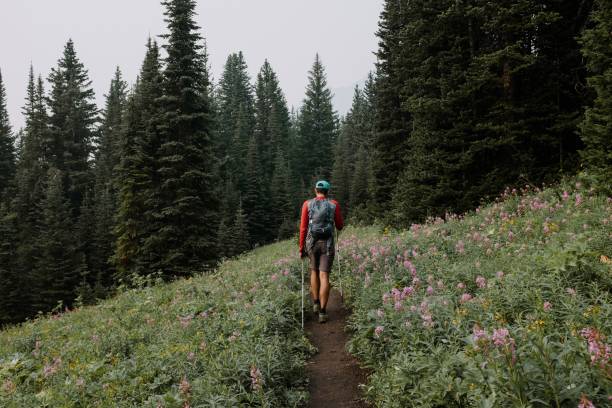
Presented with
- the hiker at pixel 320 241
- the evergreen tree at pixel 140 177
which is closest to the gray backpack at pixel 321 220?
the hiker at pixel 320 241

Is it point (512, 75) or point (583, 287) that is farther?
Answer: point (512, 75)

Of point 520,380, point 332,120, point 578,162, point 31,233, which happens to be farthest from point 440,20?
point 332,120

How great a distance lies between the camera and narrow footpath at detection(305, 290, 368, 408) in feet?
18.3

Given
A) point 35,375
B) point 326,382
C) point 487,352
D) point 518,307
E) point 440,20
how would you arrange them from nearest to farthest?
point 487,352
point 518,307
point 326,382
point 35,375
point 440,20

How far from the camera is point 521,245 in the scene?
24.3 feet

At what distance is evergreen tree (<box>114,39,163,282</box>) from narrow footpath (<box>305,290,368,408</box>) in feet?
55.7

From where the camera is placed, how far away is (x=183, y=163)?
23.6 metres

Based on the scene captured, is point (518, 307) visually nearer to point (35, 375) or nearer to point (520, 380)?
point (520, 380)

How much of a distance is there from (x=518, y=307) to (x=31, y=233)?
168ft

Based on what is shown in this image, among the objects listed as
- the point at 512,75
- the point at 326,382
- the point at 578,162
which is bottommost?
the point at 326,382

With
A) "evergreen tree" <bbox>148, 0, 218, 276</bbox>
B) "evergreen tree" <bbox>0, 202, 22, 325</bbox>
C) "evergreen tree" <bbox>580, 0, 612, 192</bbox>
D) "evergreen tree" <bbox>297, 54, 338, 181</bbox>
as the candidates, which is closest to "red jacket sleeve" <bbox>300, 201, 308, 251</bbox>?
"evergreen tree" <bbox>580, 0, 612, 192</bbox>

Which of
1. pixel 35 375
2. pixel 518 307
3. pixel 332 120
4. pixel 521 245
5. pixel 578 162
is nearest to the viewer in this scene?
pixel 518 307

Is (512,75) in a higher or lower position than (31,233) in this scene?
higher

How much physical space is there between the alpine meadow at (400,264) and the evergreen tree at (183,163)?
0.13 meters
